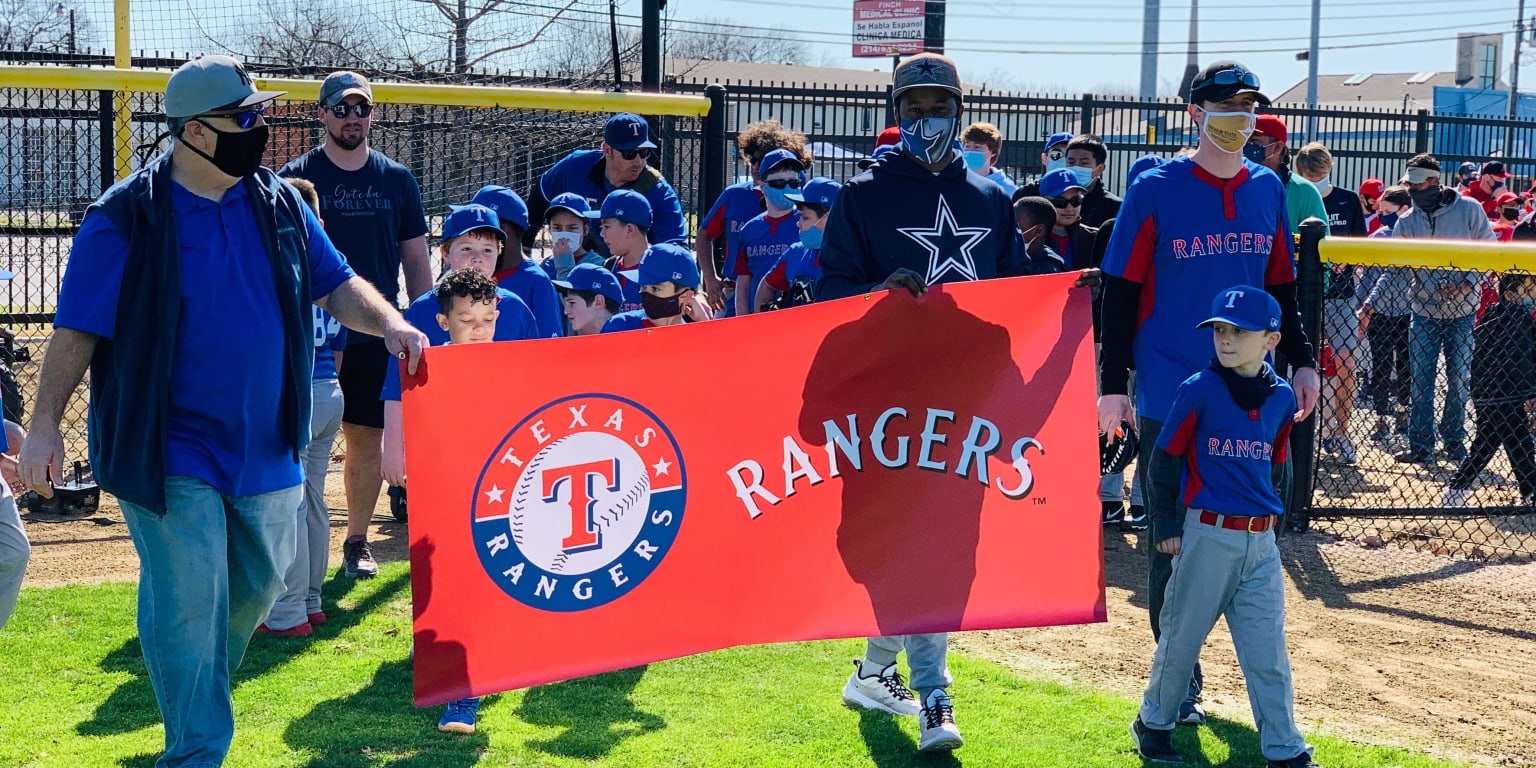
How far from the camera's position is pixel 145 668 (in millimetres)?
5523

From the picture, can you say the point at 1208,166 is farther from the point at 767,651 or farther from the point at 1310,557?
the point at 1310,557

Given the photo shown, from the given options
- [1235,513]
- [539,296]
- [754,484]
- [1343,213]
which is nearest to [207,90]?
[754,484]

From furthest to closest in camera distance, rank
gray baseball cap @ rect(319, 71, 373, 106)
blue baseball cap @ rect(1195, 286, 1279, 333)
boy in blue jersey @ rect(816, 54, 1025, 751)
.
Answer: gray baseball cap @ rect(319, 71, 373, 106), boy in blue jersey @ rect(816, 54, 1025, 751), blue baseball cap @ rect(1195, 286, 1279, 333)

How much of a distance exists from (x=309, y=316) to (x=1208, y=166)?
283cm

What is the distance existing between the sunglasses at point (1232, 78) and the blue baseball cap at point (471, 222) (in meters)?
2.74

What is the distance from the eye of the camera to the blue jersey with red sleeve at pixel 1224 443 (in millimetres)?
4488

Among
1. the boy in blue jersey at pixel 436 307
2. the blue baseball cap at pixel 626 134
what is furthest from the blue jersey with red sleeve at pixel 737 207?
the boy in blue jersey at pixel 436 307

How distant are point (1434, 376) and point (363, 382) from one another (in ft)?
23.2

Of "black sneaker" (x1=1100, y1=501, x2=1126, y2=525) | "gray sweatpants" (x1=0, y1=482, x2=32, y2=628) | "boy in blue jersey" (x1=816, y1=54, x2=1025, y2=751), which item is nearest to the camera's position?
"gray sweatpants" (x1=0, y1=482, x2=32, y2=628)

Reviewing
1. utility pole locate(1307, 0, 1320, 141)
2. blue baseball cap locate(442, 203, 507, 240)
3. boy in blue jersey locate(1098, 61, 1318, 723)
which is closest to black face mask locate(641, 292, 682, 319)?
blue baseball cap locate(442, 203, 507, 240)

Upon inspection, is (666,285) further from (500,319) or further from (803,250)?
(803,250)

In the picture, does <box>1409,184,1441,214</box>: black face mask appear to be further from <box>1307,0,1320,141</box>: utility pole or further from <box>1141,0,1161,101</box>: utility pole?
<box>1141,0,1161,101</box>: utility pole

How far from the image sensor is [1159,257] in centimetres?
488

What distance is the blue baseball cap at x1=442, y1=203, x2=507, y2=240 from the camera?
588 cm
